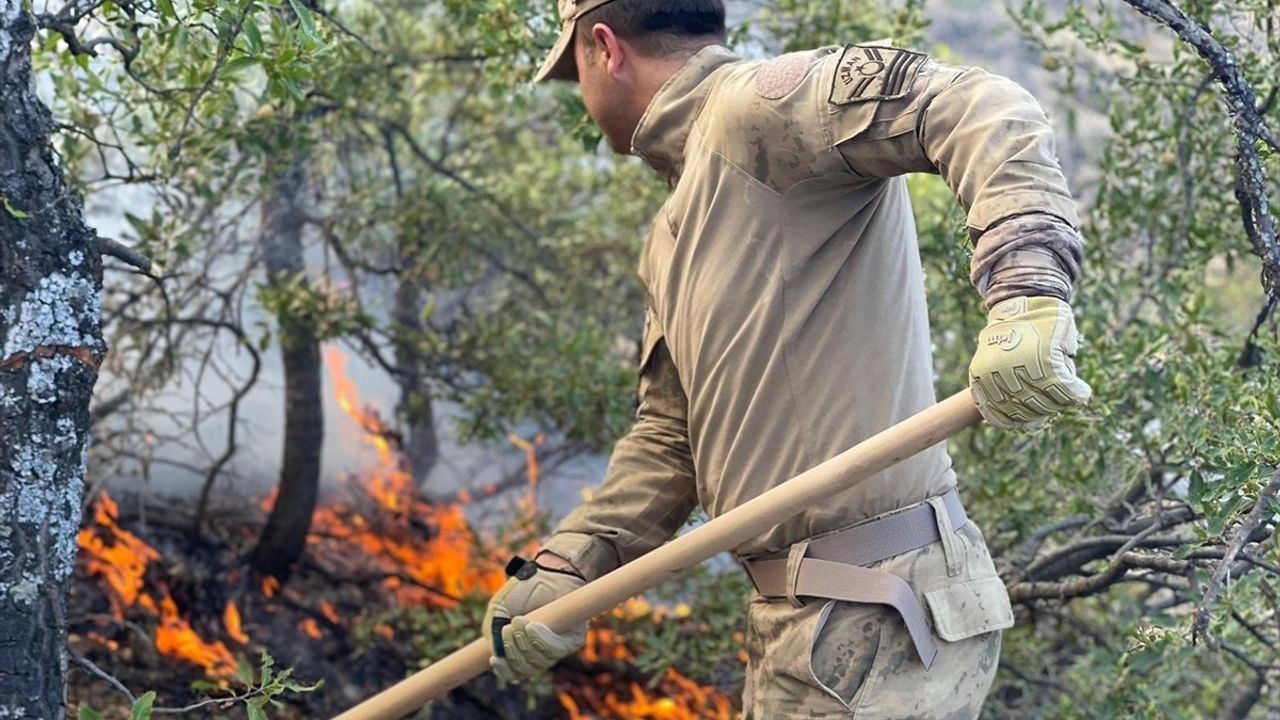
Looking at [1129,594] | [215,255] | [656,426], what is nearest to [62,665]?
[656,426]

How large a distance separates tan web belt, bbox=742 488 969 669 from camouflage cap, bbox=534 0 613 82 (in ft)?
3.97

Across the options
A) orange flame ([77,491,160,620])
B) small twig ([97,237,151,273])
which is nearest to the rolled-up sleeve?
small twig ([97,237,151,273])

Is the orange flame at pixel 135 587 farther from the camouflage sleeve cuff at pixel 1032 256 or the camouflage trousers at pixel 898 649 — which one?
the camouflage sleeve cuff at pixel 1032 256

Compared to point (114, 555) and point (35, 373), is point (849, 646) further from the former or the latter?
point (114, 555)

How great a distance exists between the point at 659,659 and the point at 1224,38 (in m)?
2.60

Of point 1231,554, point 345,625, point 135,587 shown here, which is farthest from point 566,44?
point 345,625

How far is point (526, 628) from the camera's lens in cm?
285

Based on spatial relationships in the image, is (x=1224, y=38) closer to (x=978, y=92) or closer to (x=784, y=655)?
(x=978, y=92)

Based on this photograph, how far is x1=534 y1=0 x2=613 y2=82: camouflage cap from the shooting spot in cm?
290

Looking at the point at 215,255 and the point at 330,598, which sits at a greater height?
the point at 215,255

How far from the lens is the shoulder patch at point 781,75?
8.13 ft

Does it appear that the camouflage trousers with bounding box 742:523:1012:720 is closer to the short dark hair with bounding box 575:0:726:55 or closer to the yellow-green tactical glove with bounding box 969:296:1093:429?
the yellow-green tactical glove with bounding box 969:296:1093:429

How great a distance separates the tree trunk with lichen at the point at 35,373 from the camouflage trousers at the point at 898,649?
142 cm

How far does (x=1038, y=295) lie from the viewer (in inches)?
84.1
